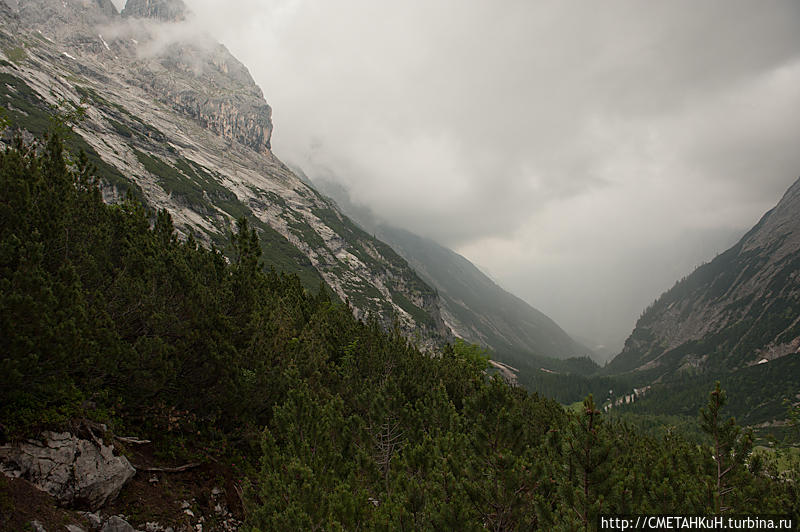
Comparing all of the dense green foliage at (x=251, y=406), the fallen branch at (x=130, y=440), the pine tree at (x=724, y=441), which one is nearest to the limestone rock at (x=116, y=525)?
the dense green foliage at (x=251, y=406)

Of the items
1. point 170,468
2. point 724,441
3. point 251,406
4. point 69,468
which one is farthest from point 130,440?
point 724,441

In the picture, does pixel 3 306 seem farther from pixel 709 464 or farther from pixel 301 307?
pixel 301 307

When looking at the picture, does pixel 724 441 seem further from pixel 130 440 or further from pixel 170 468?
pixel 130 440

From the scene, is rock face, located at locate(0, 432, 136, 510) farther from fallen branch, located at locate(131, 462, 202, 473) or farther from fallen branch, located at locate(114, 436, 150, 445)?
fallen branch, located at locate(114, 436, 150, 445)

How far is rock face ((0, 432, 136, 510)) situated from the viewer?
7.91m

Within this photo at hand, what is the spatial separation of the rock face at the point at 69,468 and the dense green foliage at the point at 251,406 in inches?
18.8

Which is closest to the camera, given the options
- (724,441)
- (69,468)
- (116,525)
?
(116,525)

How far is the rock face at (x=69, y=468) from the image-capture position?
791cm

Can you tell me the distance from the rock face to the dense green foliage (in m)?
0.48

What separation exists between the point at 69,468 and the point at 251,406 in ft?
20.1

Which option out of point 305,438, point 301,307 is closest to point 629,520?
point 305,438

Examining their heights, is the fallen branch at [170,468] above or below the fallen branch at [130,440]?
below

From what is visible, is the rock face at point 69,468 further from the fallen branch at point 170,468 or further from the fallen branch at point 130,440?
the fallen branch at point 130,440

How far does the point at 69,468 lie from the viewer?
28.0 ft
